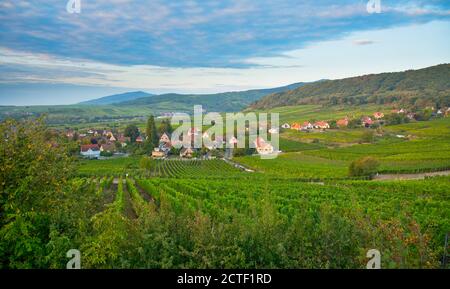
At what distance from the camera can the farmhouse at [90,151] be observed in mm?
92188

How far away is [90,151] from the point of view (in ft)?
308

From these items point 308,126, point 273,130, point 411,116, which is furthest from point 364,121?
point 273,130

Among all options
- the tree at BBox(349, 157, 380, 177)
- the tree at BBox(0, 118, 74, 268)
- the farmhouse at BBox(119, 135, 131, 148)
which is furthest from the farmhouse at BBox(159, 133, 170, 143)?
the tree at BBox(0, 118, 74, 268)

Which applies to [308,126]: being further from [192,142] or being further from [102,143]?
[102,143]

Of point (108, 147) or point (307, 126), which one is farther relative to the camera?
point (307, 126)

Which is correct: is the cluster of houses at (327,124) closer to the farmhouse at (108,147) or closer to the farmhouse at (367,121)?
the farmhouse at (367,121)

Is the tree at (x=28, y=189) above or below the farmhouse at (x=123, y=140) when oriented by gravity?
above

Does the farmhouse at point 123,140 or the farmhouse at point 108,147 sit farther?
the farmhouse at point 123,140

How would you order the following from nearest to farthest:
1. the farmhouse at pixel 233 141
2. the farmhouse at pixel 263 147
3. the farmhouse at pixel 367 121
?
the farmhouse at pixel 263 147
the farmhouse at pixel 233 141
the farmhouse at pixel 367 121

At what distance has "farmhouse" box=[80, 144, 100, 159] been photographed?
92188mm

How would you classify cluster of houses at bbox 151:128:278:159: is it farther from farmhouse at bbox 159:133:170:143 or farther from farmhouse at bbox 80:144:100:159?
farmhouse at bbox 80:144:100:159

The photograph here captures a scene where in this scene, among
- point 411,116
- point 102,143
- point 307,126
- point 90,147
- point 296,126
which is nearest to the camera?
point 90,147

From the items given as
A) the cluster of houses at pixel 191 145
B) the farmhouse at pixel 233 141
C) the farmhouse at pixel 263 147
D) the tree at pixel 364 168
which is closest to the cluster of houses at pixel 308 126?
the cluster of houses at pixel 191 145

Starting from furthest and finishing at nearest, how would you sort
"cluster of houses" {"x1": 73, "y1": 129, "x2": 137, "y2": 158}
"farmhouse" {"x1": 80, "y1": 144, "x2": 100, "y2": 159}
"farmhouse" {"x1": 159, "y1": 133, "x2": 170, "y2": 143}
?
"farmhouse" {"x1": 159, "y1": 133, "x2": 170, "y2": 143} → "cluster of houses" {"x1": 73, "y1": 129, "x2": 137, "y2": 158} → "farmhouse" {"x1": 80, "y1": 144, "x2": 100, "y2": 159}
